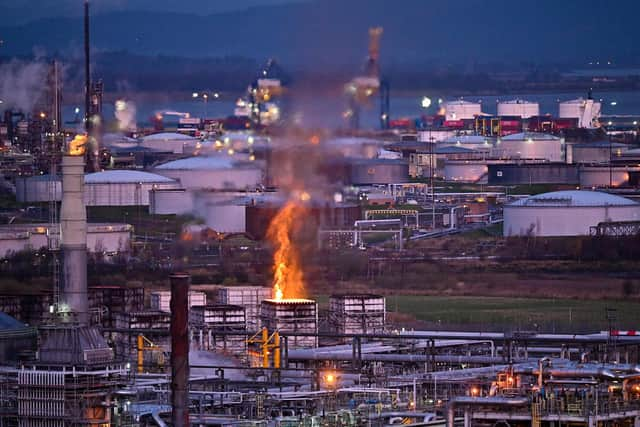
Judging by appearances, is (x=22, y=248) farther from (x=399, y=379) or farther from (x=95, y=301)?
(x=399, y=379)

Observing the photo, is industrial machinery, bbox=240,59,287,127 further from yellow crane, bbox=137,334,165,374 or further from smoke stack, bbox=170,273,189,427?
smoke stack, bbox=170,273,189,427

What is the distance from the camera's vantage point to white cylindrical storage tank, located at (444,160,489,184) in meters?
68.8

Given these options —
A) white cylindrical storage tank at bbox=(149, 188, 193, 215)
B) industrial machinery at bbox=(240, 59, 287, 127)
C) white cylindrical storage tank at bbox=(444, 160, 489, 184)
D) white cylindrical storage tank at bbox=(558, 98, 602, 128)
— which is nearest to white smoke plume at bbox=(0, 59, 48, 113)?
industrial machinery at bbox=(240, 59, 287, 127)

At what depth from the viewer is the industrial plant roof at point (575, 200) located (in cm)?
5044

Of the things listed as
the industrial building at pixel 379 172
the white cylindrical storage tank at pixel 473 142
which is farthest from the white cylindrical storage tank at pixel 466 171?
the white cylindrical storage tank at pixel 473 142

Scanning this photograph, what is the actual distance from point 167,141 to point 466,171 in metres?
12.7

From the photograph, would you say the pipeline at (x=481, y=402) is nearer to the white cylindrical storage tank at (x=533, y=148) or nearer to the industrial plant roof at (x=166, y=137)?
the industrial plant roof at (x=166, y=137)

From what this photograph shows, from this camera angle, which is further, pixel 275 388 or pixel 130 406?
pixel 275 388

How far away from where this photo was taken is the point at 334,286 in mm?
40312

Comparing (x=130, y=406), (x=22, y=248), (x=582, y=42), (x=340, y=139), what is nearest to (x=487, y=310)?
(x=340, y=139)

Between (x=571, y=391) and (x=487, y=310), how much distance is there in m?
17.5

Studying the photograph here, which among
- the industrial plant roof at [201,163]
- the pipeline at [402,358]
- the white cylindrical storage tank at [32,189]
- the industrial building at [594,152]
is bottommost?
the pipeline at [402,358]

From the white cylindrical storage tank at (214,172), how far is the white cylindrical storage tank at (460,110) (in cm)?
3731

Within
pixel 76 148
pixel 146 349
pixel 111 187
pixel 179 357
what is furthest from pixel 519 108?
pixel 179 357
